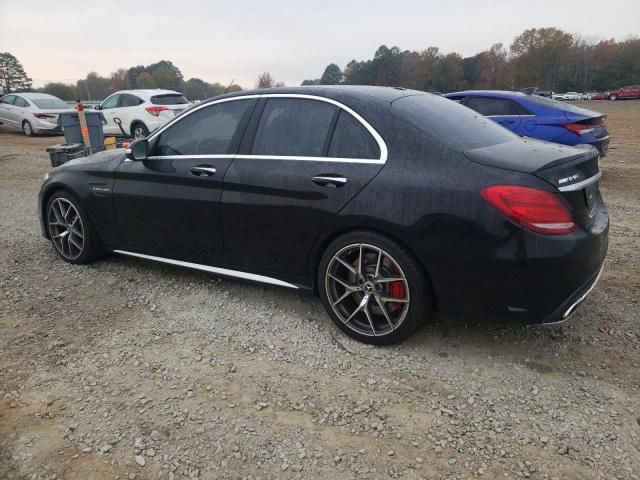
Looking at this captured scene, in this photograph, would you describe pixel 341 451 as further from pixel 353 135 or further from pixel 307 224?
pixel 353 135

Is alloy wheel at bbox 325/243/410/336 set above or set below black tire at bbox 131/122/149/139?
below

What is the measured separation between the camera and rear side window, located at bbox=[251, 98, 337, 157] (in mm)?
3418

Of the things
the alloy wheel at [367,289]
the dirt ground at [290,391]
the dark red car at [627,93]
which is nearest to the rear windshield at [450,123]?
the alloy wheel at [367,289]

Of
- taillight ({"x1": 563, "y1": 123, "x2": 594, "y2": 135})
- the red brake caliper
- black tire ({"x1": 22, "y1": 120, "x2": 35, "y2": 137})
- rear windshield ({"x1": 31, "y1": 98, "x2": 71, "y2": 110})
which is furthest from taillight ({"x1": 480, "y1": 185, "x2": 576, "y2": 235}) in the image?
black tire ({"x1": 22, "y1": 120, "x2": 35, "y2": 137})

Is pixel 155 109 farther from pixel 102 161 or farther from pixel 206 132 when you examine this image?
Answer: pixel 206 132

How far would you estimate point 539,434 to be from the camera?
97.2 inches

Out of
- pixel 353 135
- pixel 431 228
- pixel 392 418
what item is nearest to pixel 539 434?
pixel 392 418

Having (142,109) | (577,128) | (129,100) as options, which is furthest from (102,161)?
(129,100)

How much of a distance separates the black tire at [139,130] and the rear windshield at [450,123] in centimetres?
1215

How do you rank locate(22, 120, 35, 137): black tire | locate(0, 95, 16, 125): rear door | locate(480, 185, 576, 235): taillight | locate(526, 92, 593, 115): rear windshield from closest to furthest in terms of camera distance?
1. locate(480, 185, 576, 235): taillight
2. locate(526, 92, 593, 115): rear windshield
3. locate(22, 120, 35, 137): black tire
4. locate(0, 95, 16, 125): rear door

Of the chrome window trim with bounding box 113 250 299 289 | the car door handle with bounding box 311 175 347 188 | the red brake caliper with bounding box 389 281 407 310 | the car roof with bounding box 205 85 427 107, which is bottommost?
the chrome window trim with bounding box 113 250 299 289

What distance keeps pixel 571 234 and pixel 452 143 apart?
2.79ft

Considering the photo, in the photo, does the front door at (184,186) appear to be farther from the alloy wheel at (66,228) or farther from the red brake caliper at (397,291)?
the red brake caliper at (397,291)

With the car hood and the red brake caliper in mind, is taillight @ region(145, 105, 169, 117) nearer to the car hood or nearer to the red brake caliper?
the car hood
